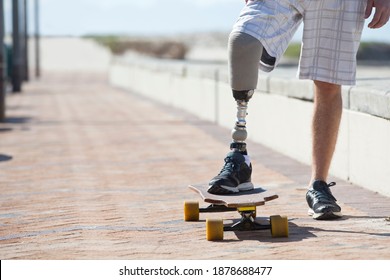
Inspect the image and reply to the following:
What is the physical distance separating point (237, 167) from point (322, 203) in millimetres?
664

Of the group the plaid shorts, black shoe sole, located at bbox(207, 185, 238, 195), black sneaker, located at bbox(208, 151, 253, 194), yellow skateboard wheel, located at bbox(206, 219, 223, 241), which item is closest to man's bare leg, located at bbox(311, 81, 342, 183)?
the plaid shorts

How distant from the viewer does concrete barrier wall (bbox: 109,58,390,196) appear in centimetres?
648

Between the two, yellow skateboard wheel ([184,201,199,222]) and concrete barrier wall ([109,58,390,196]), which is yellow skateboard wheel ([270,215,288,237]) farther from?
concrete barrier wall ([109,58,390,196])

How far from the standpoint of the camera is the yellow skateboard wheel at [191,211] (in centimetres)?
552

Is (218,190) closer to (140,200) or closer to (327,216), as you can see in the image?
(327,216)

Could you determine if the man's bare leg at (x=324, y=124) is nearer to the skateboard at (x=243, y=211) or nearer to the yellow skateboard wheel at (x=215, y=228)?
the skateboard at (x=243, y=211)

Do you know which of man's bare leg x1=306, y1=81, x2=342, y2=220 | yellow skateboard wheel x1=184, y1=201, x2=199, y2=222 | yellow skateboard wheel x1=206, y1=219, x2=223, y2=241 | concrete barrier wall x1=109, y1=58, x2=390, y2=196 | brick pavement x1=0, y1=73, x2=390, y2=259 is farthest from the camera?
concrete barrier wall x1=109, y1=58, x2=390, y2=196

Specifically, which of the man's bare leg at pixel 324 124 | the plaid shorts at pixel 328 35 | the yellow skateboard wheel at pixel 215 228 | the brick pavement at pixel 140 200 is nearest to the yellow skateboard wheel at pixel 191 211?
the brick pavement at pixel 140 200

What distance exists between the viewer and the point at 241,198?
5012 millimetres

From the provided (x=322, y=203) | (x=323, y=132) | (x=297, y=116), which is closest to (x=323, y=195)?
(x=322, y=203)

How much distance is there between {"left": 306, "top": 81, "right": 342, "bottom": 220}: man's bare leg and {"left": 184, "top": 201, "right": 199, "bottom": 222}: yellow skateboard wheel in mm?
648

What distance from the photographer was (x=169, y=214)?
5852 millimetres

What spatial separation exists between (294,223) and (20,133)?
687 cm
